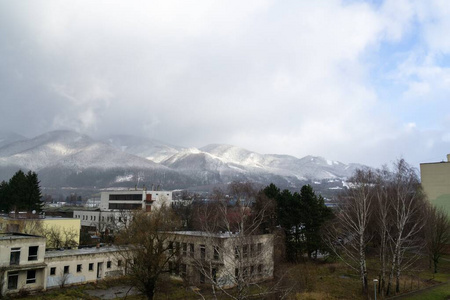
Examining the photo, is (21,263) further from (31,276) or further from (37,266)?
(31,276)

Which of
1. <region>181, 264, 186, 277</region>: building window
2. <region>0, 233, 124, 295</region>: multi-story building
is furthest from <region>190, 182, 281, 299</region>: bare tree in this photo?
<region>0, 233, 124, 295</region>: multi-story building

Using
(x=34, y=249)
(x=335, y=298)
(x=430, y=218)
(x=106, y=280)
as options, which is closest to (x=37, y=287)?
(x=34, y=249)

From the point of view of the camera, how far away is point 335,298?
95.2 ft

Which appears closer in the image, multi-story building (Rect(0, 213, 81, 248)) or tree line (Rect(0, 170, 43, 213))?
multi-story building (Rect(0, 213, 81, 248))

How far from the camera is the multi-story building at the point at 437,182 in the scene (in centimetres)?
5484

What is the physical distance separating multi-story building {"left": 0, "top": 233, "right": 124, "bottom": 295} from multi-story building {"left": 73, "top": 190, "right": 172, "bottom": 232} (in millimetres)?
31004

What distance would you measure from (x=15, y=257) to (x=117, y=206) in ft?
223

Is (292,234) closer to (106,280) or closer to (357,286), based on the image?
(357,286)

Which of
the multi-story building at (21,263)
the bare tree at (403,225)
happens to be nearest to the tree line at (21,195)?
the multi-story building at (21,263)

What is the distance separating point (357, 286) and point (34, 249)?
3156 cm

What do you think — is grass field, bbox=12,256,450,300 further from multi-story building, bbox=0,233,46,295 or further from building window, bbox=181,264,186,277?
multi-story building, bbox=0,233,46,295

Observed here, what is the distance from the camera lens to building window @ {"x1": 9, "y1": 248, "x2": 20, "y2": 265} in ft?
101

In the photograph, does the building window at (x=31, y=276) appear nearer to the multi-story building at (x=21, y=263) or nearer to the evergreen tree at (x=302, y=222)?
the multi-story building at (x=21, y=263)

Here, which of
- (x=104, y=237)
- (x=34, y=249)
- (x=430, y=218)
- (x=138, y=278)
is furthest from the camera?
(x=104, y=237)
